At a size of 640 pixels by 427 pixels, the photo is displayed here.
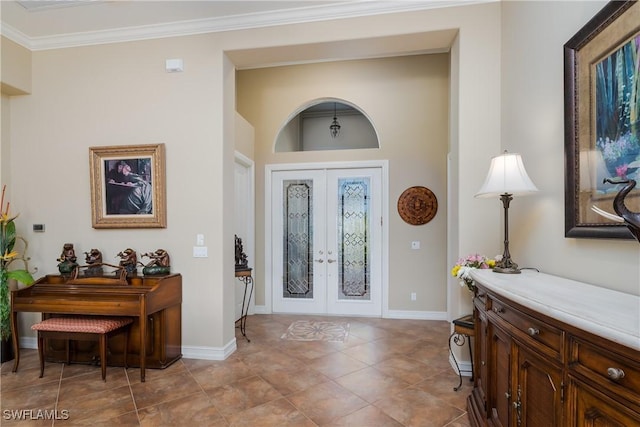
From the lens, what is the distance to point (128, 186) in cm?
343

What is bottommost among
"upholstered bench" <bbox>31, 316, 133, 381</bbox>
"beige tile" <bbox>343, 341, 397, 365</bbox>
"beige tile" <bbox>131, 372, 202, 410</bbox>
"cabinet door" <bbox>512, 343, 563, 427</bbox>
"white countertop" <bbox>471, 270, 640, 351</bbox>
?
"beige tile" <bbox>343, 341, 397, 365</bbox>

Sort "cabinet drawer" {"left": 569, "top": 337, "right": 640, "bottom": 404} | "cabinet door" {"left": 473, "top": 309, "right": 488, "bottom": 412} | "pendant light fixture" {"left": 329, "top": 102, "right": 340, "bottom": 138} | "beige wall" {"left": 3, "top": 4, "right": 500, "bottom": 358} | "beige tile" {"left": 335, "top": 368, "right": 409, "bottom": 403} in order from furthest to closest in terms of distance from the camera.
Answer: "pendant light fixture" {"left": 329, "top": 102, "right": 340, "bottom": 138}
"beige wall" {"left": 3, "top": 4, "right": 500, "bottom": 358}
"beige tile" {"left": 335, "top": 368, "right": 409, "bottom": 403}
"cabinet door" {"left": 473, "top": 309, "right": 488, "bottom": 412}
"cabinet drawer" {"left": 569, "top": 337, "right": 640, "bottom": 404}

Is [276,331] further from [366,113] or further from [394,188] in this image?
[366,113]

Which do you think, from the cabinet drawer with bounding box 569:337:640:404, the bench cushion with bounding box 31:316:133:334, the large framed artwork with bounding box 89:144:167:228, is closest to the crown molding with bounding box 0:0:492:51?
the large framed artwork with bounding box 89:144:167:228

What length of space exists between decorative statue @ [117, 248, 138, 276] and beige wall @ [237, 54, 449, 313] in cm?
262

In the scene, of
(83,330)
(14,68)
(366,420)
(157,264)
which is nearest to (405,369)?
(366,420)

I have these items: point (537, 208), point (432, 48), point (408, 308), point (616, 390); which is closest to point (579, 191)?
point (537, 208)

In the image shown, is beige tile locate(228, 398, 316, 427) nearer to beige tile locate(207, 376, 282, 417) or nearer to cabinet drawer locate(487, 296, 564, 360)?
beige tile locate(207, 376, 282, 417)

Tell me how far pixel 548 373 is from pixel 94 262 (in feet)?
12.5

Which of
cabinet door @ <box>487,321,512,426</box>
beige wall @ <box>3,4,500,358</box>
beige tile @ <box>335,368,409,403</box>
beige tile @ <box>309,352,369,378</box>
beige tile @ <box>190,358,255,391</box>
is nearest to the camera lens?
cabinet door @ <box>487,321,512,426</box>

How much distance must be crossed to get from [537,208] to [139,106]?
3.77 meters

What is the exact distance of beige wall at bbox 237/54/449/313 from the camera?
4621mm

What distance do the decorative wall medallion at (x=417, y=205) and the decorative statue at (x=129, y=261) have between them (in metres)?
3.35

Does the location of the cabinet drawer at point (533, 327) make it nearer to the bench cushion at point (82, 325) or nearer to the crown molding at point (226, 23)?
the crown molding at point (226, 23)
